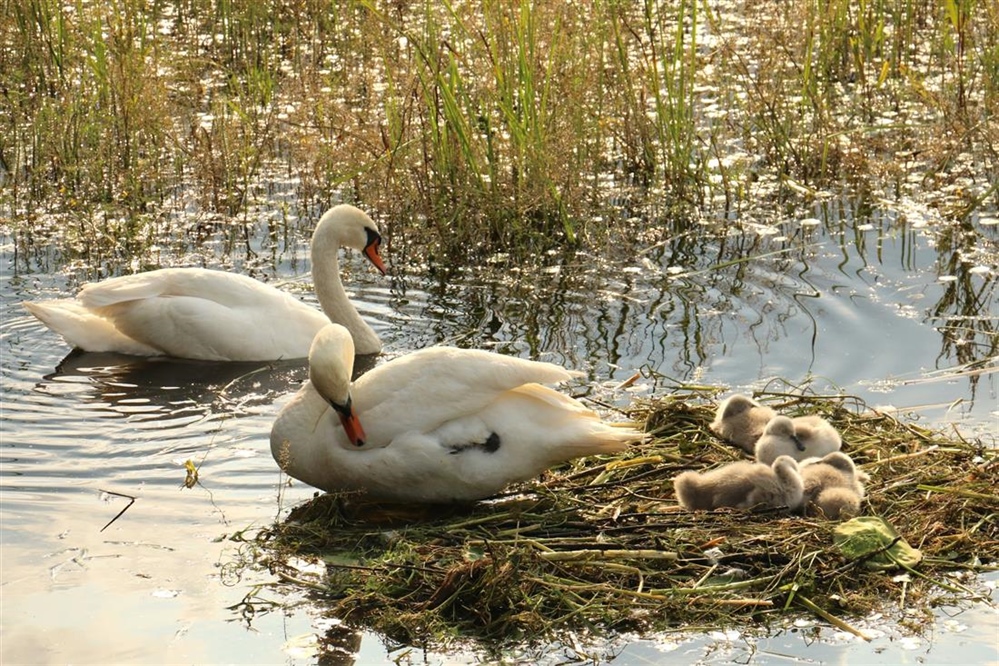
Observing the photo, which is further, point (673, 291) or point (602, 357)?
point (673, 291)

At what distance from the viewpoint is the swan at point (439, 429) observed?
6449mm

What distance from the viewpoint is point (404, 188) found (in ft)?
34.7

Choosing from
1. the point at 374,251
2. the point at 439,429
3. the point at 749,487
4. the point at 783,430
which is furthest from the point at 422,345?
the point at 749,487

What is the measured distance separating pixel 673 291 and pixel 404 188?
81.3 inches

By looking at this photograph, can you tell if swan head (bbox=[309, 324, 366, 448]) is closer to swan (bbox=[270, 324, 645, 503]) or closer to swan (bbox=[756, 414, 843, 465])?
swan (bbox=[270, 324, 645, 503])

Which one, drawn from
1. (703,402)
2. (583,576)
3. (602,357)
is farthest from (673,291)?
(583,576)

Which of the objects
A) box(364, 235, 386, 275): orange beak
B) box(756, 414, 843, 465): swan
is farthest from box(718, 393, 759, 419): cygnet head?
box(364, 235, 386, 275): orange beak

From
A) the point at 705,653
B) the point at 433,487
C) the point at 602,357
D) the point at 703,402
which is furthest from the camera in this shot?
the point at 602,357

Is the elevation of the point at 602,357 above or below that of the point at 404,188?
below

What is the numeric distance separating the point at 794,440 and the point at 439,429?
148cm

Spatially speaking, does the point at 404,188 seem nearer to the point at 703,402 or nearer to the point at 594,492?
the point at 703,402

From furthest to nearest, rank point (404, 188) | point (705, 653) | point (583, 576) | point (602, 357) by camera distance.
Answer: point (404, 188) → point (602, 357) → point (583, 576) → point (705, 653)

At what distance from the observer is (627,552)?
19.1ft

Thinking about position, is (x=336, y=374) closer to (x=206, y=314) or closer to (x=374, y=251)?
(x=206, y=314)
